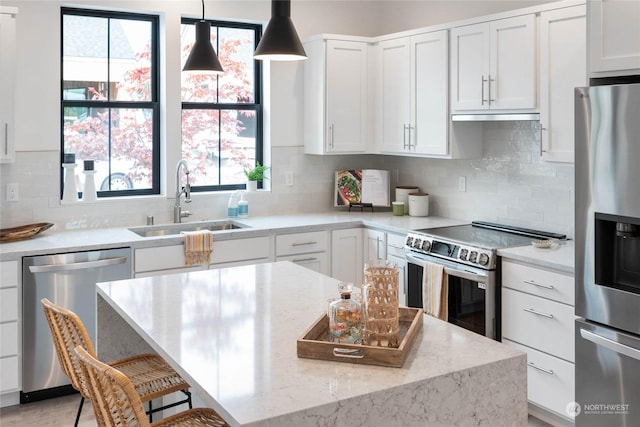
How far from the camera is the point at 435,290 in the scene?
4168 mm

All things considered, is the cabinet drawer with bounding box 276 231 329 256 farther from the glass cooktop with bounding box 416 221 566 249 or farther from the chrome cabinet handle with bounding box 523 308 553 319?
the chrome cabinet handle with bounding box 523 308 553 319

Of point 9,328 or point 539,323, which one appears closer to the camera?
point 539,323

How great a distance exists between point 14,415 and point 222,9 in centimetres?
316

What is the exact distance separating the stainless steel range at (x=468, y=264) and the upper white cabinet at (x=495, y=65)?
0.84m

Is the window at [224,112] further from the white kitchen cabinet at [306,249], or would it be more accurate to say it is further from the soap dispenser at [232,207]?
the white kitchen cabinet at [306,249]

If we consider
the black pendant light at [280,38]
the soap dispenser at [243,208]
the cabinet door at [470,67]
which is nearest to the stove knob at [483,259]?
the cabinet door at [470,67]

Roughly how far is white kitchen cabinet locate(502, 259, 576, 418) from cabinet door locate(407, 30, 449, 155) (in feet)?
4.10

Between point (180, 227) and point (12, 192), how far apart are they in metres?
1.15

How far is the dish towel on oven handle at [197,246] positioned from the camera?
4285 millimetres

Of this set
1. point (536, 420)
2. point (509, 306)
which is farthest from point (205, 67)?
point (536, 420)

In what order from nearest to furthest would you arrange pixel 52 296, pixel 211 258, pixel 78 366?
pixel 78 366
pixel 52 296
pixel 211 258

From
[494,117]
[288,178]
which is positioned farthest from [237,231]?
[494,117]

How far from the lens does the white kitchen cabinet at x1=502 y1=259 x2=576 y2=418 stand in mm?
3439

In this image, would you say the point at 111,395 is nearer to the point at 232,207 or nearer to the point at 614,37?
the point at 614,37
